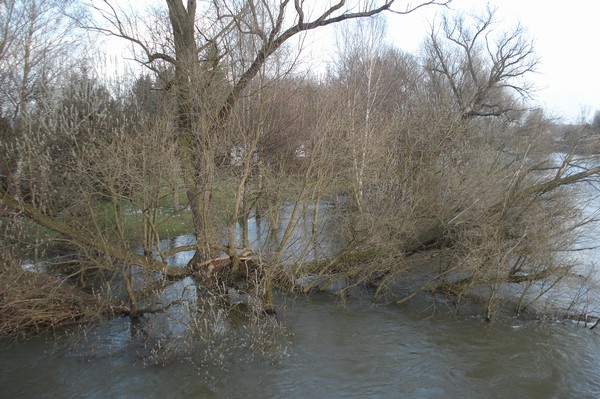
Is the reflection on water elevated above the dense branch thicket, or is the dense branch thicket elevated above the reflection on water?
the dense branch thicket

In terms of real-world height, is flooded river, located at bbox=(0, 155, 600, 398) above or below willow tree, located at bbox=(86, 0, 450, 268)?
below

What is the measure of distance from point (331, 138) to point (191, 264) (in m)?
4.57

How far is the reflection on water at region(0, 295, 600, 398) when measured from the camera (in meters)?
7.98

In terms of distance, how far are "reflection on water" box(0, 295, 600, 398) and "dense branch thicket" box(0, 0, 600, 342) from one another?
94 centimetres

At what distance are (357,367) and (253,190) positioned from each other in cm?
570

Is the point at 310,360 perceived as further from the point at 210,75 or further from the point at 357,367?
the point at 210,75

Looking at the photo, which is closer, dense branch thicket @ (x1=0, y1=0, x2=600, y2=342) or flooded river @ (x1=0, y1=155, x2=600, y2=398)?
flooded river @ (x1=0, y1=155, x2=600, y2=398)

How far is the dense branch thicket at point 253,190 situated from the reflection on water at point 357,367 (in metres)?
0.94

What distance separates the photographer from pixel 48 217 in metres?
10.1

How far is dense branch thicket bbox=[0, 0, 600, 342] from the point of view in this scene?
9.98 meters

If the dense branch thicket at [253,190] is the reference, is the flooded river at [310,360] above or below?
below

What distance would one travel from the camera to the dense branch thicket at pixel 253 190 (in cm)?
998

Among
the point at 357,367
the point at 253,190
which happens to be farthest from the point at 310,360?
the point at 253,190

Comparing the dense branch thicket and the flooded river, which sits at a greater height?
the dense branch thicket
